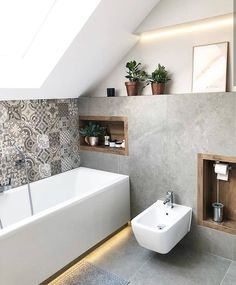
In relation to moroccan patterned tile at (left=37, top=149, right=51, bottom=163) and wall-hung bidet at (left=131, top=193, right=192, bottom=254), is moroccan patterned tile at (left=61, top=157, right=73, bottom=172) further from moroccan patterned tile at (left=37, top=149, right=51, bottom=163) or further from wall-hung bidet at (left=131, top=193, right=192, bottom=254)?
wall-hung bidet at (left=131, top=193, right=192, bottom=254)

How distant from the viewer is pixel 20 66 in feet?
8.84

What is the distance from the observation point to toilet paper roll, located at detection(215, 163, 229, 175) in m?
2.56

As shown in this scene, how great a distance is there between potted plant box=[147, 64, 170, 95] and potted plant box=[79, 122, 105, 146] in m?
0.98

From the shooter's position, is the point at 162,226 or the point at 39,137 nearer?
the point at 162,226

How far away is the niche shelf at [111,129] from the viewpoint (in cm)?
328

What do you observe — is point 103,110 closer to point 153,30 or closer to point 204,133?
point 153,30

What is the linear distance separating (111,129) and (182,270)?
74.5 inches

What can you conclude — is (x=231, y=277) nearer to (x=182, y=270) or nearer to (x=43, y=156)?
(x=182, y=270)

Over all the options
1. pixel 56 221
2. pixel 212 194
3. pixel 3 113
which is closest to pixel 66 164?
pixel 3 113

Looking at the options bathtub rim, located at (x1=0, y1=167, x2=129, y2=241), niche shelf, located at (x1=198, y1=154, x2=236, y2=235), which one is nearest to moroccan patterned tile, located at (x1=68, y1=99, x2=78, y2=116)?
bathtub rim, located at (x1=0, y1=167, x2=129, y2=241)

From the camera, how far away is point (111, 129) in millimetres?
3633

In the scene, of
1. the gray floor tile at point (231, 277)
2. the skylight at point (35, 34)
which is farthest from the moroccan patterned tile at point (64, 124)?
the gray floor tile at point (231, 277)

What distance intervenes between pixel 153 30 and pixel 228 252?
2368mm

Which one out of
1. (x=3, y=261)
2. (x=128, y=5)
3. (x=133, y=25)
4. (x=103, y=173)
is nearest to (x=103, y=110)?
(x=103, y=173)
